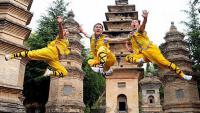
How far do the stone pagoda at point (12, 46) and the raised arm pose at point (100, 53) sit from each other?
20.6 ft

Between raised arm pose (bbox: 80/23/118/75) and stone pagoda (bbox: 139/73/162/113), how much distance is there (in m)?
16.8

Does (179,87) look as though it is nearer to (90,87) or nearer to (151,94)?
(151,94)

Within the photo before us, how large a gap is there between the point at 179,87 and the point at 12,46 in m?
13.0

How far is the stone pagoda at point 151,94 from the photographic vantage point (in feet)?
80.6

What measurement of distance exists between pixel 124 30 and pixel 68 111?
9952 mm

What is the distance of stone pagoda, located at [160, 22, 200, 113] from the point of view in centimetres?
2128

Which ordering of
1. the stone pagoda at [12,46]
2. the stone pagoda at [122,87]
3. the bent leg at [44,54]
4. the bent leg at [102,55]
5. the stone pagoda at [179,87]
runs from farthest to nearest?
the stone pagoda at [122,87]
the stone pagoda at [179,87]
the stone pagoda at [12,46]
the bent leg at [44,54]
the bent leg at [102,55]

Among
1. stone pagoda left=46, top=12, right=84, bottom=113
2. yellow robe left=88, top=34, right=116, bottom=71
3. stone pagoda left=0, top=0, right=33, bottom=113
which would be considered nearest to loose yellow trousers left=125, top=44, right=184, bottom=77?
yellow robe left=88, top=34, right=116, bottom=71

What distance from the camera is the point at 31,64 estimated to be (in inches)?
974

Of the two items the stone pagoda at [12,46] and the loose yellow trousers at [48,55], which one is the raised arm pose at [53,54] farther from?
the stone pagoda at [12,46]

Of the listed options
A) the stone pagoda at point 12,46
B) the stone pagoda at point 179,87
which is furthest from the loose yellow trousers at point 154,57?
the stone pagoda at point 179,87

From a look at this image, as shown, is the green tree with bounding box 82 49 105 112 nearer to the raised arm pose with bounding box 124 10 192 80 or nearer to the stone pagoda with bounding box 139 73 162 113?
the stone pagoda with bounding box 139 73 162 113

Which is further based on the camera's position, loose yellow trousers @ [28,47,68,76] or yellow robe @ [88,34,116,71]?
loose yellow trousers @ [28,47,68,76]

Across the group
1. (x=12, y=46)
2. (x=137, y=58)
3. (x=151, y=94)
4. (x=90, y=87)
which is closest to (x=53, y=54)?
(x=137, y=58)
